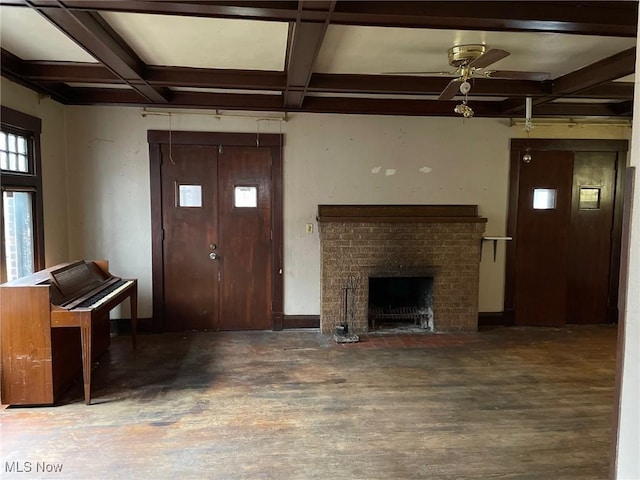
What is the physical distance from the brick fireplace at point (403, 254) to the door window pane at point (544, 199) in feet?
2.54

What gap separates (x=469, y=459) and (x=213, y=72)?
351cm

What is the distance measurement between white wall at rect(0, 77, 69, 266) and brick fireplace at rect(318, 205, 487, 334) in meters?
2.74

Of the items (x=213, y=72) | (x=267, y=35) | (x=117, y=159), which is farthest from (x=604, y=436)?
(x=117, y=159)

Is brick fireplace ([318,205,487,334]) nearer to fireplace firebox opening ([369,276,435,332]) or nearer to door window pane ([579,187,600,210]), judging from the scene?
fireplace firebox opening ([369,276,435,332])

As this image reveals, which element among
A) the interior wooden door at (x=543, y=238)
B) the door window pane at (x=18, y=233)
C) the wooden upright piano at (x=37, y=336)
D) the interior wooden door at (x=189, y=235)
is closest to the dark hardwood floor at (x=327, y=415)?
the wooden upright piano at (x=37, y=336)

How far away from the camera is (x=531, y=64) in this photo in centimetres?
350

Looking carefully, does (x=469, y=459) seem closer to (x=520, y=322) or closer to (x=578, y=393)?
(x=578, y=393)

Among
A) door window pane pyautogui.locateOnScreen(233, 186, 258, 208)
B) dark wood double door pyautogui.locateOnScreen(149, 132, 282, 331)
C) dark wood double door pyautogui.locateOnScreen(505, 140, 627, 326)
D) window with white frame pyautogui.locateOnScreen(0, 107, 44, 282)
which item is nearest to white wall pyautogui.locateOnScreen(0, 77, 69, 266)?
window with white frame pyautogui.locateOnScreen(0, 107, 44, 282)

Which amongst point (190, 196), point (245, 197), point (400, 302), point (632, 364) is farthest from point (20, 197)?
point (632, 364)

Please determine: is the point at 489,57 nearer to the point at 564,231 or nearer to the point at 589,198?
the point at 564,231

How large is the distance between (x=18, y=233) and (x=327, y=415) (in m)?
3.06

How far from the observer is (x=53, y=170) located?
4387mm

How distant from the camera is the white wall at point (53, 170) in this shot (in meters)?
4.07
